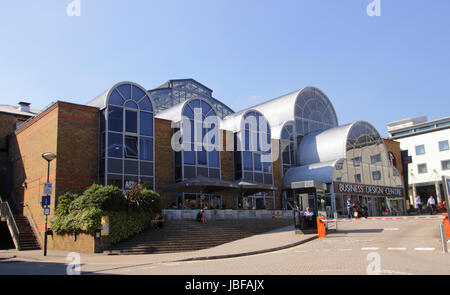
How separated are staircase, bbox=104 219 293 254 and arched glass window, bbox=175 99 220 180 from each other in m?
6.50

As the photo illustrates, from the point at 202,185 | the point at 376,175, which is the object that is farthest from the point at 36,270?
the point at 376,175

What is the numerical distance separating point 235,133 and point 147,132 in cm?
926

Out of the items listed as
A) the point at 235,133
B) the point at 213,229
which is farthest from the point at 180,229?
the point at 235,133

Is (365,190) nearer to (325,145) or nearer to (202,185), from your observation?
(325,145)

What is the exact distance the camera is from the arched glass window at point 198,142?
3036cm

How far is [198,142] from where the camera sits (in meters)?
31.3

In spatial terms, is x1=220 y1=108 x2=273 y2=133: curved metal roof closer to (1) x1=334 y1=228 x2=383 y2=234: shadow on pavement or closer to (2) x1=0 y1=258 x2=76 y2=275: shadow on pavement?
(1) x1=334 y1=228 x2=383 y2=234: shadow on pavement

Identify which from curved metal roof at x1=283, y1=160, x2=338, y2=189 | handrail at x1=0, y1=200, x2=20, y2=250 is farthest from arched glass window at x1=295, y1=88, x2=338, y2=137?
handrail at x1=0, y1=200, x2=20, y2=250

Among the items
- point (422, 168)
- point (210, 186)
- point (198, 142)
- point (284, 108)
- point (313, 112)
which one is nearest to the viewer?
point (210, 186)

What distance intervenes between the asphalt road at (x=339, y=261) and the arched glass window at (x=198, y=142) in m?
13.1

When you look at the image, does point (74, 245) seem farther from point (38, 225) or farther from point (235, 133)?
point (235, 133)

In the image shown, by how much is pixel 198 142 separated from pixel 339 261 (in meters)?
20.7

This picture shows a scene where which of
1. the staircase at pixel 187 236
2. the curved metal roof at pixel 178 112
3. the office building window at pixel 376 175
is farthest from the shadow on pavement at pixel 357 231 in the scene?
the office building window at pixel 376 175

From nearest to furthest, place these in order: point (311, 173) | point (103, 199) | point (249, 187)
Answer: point (103, 199), point (249, 187), point (311, 173)
